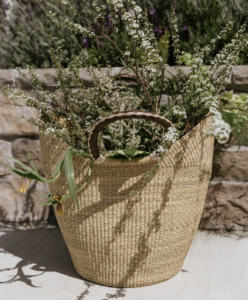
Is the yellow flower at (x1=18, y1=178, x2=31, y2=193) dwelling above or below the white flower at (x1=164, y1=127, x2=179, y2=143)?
below

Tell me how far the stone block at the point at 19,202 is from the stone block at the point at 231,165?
1.02 meters

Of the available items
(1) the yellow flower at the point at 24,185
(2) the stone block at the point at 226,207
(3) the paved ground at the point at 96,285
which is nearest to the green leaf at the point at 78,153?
(1) the yellow flower at the point at 24,185

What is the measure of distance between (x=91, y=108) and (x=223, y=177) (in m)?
0.90

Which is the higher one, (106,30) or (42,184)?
(106,30)

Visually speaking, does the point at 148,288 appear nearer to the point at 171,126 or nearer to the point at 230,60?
the point at 171,126

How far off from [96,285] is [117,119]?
30.3 inches

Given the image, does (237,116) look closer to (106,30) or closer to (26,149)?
(106,30)

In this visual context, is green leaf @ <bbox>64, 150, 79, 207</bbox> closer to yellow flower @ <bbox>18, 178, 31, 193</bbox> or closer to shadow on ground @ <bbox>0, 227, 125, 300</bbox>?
yellow flower @ <bbox>18, 178, 31, 193</bbox>

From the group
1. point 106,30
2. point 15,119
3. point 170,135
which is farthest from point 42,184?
point 170,135

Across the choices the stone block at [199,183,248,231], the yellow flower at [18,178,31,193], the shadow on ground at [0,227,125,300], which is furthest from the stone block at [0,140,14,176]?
the stone block at [199,183,248,231]

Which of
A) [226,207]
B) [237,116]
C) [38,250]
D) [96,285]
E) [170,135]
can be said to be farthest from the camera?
[226,207]

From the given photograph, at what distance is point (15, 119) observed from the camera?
2.02m

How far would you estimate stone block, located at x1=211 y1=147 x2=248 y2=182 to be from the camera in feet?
6.13

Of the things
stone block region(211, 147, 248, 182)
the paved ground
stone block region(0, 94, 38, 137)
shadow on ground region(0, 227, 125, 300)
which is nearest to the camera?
the paved ground
